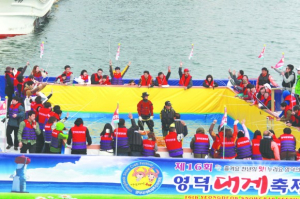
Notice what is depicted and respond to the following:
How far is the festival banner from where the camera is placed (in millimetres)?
15102

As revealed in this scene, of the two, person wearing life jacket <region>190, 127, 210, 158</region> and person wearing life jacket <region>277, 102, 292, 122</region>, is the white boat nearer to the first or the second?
person wearing life jacket <region>277, 102, 292, 122</region>

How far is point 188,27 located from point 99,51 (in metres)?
11.2

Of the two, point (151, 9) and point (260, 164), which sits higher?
point (151, 9)

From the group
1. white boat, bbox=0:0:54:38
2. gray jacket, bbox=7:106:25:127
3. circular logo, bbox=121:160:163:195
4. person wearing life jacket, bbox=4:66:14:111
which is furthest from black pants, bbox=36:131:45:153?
white boat, bbox=0:0:54:38

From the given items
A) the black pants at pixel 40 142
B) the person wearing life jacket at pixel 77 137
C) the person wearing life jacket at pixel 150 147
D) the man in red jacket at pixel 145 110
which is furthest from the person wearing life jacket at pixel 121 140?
the man in red jacket at pixel 145 110

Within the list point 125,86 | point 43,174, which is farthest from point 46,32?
point 43,174

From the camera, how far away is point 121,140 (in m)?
16.6

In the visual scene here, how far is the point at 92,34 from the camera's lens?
54938 mm

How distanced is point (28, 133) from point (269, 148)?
6436mm

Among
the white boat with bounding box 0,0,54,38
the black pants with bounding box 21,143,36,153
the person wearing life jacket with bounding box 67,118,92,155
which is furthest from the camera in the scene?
the white boat with bounding box 0,0,54,38

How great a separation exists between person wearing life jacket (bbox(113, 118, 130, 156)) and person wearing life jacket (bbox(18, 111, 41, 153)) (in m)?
2.17

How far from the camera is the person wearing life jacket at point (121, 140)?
54.3 ft

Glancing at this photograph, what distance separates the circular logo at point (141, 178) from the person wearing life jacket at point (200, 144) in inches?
70.2

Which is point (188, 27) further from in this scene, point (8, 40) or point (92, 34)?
point (8, 40)
